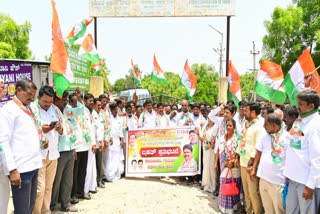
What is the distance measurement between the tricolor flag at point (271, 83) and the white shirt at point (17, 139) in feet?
15.7

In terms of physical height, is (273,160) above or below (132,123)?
below

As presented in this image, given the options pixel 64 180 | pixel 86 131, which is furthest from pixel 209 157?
pixel 64 180

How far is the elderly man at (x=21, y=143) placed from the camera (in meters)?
3.44

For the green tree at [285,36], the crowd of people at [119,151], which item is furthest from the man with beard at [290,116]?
the green tree at [285,36]

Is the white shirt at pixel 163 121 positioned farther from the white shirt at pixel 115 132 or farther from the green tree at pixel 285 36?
the green tree at pixel 285 36

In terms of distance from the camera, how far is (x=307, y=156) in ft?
11.4

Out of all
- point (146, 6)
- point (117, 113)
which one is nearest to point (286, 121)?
point (117, 113)

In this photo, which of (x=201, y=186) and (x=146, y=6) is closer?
(x=201, y=186)

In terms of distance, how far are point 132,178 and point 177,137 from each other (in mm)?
1488

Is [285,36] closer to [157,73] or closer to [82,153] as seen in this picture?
[157,73]

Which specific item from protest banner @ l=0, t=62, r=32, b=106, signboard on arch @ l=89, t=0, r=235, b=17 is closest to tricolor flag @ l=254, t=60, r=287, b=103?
protest banner @ l=0, t=62, r=32, b=106

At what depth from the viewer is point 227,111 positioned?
580 centimetres

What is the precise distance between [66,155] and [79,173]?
95 centimetres

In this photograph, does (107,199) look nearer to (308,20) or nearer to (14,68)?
(14,68)
